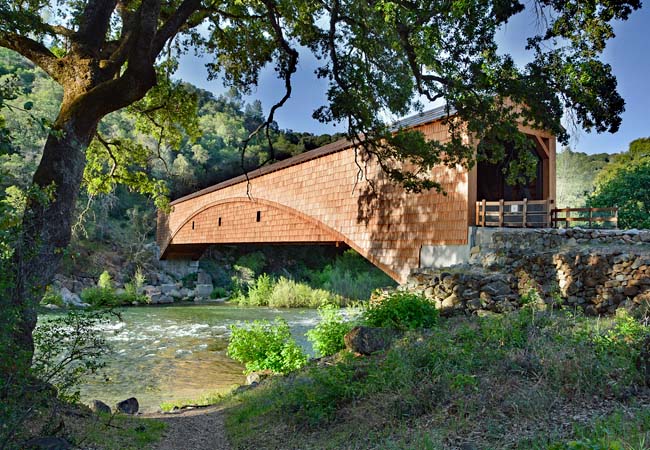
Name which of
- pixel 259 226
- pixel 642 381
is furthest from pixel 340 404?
pixel 259 226

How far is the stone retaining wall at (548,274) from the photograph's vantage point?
665 centimetres

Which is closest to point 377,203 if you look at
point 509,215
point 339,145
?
point 339,145

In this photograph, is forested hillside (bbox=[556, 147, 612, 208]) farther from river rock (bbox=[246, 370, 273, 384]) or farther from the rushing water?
river rock (bbox=[246, 370, 273, 384])

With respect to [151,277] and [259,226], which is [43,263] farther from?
[151,277]

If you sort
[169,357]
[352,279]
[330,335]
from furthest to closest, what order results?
[352,279] → [169,357] → [330,335]

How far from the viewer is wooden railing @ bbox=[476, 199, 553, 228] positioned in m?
8.29

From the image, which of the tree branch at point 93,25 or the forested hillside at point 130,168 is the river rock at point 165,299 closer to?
the forested hillside at point 130,168

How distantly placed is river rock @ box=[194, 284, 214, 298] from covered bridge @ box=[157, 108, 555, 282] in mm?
8008

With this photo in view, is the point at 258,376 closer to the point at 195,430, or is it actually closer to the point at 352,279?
the point at 195,430

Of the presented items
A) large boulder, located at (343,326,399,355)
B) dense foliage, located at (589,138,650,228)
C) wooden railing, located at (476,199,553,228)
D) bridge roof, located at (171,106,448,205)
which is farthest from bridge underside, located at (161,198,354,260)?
dense foliage, located at (589,138,650,228)

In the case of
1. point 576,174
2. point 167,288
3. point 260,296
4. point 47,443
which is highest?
point 576,174

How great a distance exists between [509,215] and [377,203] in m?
2.79

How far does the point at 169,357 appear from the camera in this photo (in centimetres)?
999

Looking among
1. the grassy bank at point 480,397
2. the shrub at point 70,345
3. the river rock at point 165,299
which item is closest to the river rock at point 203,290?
the river rock at point 165,299
